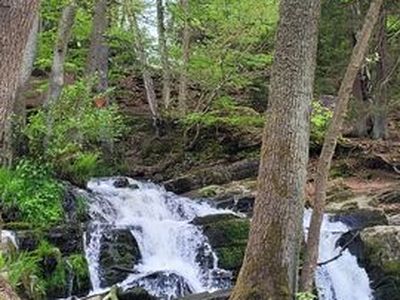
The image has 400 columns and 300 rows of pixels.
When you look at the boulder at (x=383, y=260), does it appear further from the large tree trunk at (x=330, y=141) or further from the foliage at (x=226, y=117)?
the foliage at (x=226, y=117)

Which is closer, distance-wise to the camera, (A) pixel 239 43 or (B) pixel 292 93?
(B) pixel 292 93

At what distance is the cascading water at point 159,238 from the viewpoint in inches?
364

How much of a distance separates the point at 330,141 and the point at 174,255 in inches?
162

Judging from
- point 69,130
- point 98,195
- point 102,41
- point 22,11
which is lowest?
point 98,195

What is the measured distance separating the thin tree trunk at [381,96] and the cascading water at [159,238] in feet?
19.0

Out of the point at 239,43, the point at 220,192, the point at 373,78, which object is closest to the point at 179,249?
the point at 220,192

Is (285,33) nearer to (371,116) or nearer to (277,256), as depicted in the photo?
(277,256)

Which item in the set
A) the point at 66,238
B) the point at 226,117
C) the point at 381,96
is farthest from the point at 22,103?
the point at 381,96

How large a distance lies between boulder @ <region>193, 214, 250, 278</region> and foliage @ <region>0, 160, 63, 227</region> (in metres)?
2.31

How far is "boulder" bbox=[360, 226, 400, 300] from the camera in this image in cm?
956

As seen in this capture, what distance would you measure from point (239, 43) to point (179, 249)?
631 centimetres

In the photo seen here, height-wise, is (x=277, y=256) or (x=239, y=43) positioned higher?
(x=239, y=43)

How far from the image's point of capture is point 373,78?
55.2 ft

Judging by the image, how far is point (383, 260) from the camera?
9.69 metres
